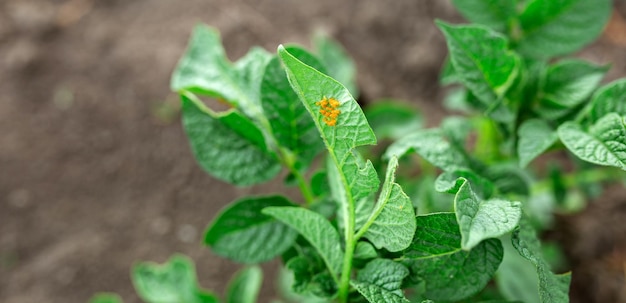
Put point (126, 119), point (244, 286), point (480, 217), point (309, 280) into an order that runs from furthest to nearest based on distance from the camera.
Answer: point (126, 119) → point (244, 286) → point (309, 280) → point (480, 217)

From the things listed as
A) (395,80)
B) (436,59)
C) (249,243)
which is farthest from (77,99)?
(249,243)

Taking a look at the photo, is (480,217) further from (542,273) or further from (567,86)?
(567,86)

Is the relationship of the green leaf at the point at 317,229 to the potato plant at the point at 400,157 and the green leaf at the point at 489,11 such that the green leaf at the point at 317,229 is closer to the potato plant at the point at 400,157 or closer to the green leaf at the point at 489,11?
the potato plant at the point at 400,157

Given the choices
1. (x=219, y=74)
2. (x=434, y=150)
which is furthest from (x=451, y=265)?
(x=219, y=74)

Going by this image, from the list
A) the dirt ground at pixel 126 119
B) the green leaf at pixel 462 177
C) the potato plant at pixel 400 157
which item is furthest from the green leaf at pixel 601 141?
the dirt ground at pixel 126 119

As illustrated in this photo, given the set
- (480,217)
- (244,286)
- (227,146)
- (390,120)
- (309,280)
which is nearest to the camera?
(480,217)

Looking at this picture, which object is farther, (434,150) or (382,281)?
(434,150)
